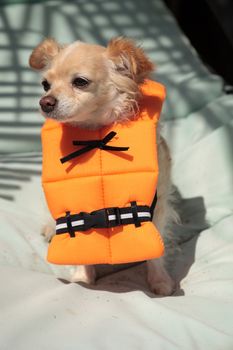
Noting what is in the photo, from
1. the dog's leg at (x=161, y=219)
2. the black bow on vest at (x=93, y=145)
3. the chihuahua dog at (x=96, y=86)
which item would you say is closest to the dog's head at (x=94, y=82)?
the chihuahua dog at (x=96, y=86)

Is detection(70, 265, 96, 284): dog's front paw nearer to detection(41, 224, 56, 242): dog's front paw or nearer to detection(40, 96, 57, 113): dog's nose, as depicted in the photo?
detection(41, 224, 56, 242): dog's front paw

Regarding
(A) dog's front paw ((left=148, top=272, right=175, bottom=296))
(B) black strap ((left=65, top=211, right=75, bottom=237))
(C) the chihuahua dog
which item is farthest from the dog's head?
(A) dog's front paw ((left=148, top=272, right=175, bottom=296))

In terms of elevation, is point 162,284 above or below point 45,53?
below

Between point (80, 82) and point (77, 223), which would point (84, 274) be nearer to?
point (77, 223)

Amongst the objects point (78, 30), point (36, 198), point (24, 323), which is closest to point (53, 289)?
point (24, 323)

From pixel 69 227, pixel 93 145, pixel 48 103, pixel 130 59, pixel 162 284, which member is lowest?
pixel 162 284

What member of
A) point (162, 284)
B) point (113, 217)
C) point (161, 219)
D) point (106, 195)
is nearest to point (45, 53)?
point (106, 195)

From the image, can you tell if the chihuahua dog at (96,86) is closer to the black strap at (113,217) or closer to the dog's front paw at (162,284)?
the dog's front paw at (162,284)

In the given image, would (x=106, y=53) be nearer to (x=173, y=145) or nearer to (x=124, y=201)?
(x=124, y=201)
